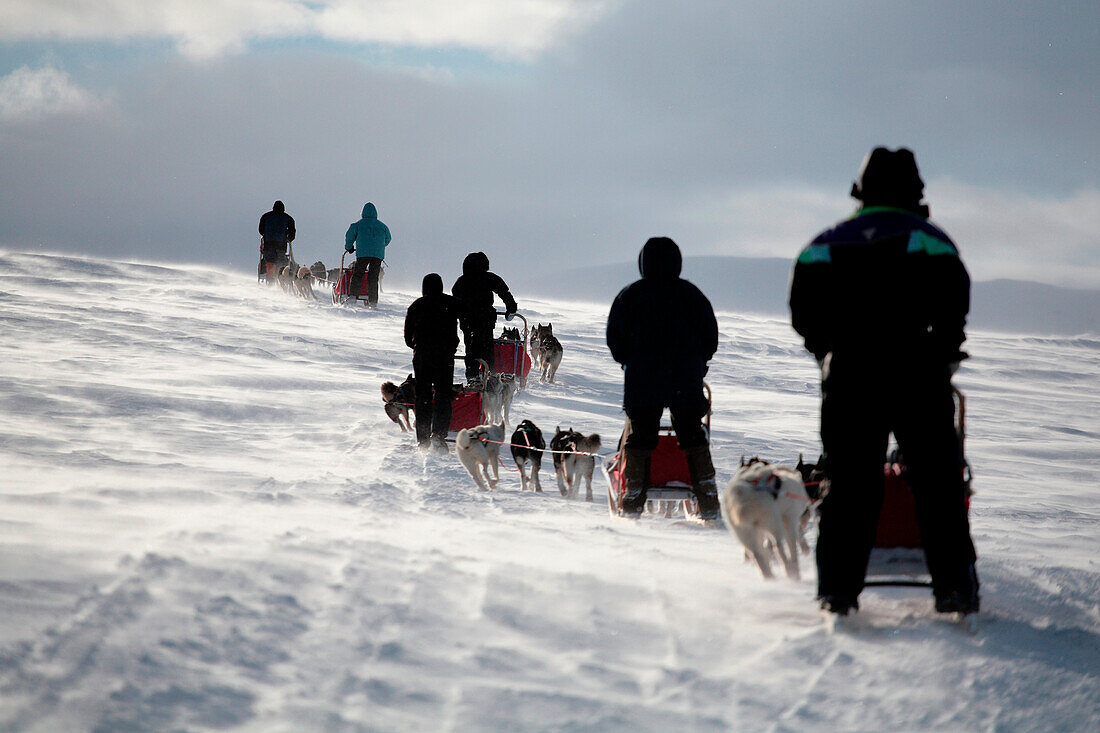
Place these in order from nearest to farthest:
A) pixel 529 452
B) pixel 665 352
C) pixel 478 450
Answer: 1. pixel 665 352
2. pixel 478 450
3. pixel 529 452

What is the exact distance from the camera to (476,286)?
821 centimetres

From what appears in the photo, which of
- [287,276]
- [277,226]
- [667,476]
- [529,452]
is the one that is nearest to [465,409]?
[529,452]

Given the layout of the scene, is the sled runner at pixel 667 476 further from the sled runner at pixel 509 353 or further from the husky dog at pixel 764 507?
the sled runner at pixel 509 353

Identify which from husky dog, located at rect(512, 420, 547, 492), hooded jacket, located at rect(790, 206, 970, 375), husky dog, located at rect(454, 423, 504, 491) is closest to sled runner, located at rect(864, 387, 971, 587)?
hooded jacket, located at rect(790, 206, 970, 375)

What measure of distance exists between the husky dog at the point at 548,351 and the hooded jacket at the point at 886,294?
27.3 feet

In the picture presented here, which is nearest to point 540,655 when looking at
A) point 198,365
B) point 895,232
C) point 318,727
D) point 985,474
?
point 318,727

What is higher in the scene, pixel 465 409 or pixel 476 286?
pixel 476 286

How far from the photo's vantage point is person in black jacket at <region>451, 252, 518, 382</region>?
819cm

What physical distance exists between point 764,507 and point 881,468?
0.50 meters

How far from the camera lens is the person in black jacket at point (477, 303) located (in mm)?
8188

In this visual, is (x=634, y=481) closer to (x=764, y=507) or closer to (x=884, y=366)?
(x=764, y=507)

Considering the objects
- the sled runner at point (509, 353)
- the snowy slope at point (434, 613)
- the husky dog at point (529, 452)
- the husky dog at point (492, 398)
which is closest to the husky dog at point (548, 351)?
the sled runner at point (509, 353)

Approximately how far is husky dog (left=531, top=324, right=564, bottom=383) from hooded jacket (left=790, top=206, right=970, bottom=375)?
8.31m

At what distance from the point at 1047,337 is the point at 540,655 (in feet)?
87.9
